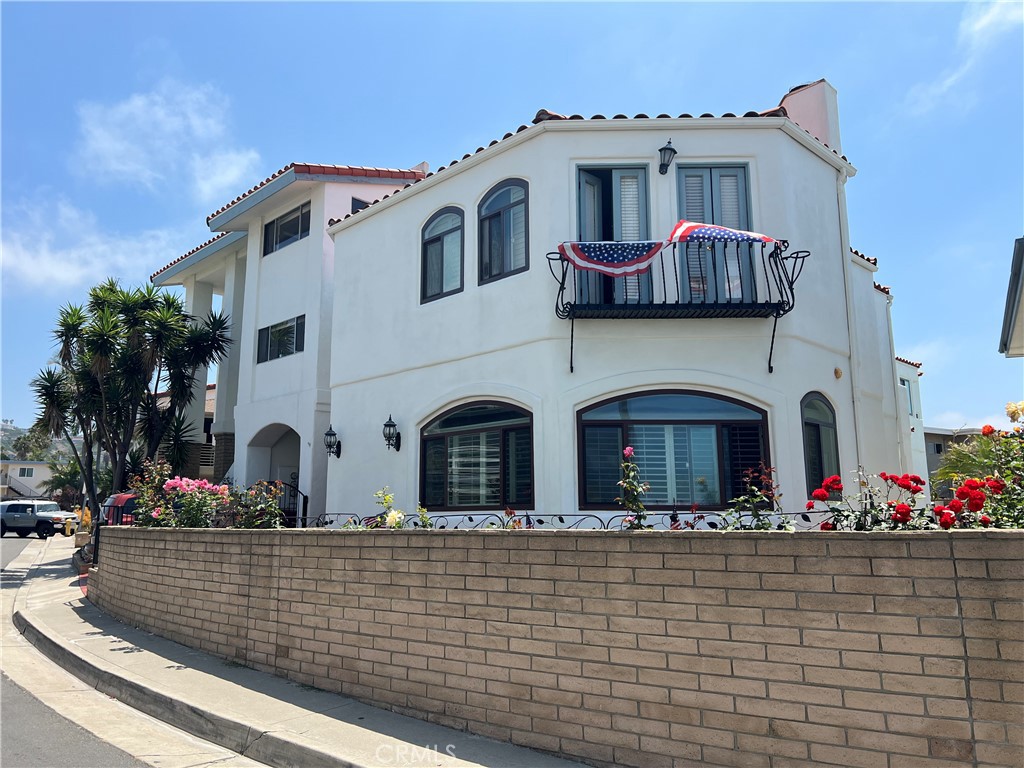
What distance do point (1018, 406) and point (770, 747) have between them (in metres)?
3.98

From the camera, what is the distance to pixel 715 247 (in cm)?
1036

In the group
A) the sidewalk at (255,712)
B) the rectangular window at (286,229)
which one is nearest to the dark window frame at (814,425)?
the sidewalk at (255,712)

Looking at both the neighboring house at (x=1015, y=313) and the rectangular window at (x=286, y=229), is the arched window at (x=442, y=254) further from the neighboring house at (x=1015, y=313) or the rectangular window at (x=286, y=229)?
the neighboring house at (x=1015, y=313)

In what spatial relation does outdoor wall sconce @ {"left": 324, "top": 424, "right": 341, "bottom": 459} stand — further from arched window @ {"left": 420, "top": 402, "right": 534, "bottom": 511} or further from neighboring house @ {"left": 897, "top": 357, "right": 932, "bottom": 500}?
neighboring house @ {"left": 897, "top": 357, "right": 932, "bottom": 500}

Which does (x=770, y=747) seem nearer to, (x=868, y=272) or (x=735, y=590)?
(x=735, y=590)

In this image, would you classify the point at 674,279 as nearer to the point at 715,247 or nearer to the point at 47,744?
the point at 715,247

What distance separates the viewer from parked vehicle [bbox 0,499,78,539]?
116 feet

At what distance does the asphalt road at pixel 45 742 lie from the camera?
5695mm

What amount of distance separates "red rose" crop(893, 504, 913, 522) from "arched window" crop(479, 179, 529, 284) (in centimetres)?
699

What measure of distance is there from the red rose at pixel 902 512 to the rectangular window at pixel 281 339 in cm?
1476

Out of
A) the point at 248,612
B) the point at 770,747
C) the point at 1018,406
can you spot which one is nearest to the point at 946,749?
the point at 770,747

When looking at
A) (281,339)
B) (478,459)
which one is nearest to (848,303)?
(478,459)

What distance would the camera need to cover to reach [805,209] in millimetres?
11047
